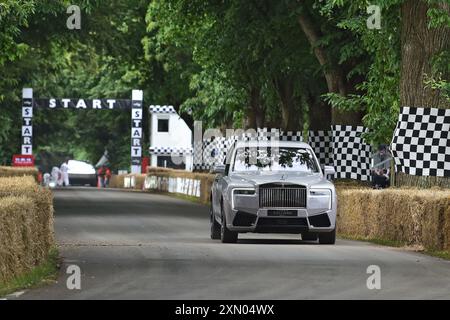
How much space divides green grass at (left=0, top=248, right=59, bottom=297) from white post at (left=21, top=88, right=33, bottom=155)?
2156 inches

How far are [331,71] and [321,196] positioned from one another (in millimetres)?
15499

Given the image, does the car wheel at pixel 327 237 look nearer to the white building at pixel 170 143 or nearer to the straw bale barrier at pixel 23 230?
the straw bale barrier at pixel 23 230

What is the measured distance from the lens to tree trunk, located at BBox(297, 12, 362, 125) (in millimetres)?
37375

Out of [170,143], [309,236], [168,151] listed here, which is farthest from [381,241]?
[170,143]

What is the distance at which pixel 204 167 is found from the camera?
2438 inches

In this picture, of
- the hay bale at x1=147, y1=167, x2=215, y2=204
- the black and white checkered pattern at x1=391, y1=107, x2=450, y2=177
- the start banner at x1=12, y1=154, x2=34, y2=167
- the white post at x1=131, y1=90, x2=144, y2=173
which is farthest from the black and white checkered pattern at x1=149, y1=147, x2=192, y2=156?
the black and white checkered pattern at x1=391, y1=107, x2=450, y2=177

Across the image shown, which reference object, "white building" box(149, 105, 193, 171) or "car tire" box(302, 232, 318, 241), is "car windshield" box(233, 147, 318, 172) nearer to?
"car tire" box(302, 232, 318, 241)

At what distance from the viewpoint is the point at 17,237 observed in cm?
1518

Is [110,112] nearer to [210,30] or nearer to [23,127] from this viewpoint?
[23,127]

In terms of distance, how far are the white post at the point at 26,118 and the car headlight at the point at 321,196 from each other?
168 feet

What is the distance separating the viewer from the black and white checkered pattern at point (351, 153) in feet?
119

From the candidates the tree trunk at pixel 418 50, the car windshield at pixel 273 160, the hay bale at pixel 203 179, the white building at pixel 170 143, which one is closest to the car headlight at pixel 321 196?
the car windshield at pixel 273 160

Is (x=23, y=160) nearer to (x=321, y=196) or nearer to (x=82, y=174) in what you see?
(x=82, y=174)

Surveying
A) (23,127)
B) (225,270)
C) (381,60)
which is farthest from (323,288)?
(23,127)
